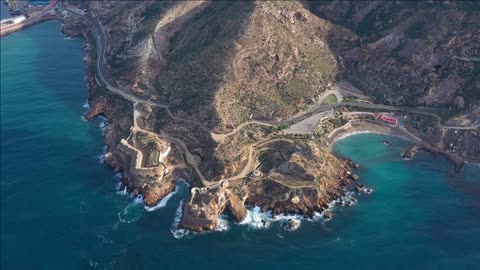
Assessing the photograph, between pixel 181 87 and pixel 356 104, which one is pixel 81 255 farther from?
pixel 356 104

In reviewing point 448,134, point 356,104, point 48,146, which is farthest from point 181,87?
point 448,134

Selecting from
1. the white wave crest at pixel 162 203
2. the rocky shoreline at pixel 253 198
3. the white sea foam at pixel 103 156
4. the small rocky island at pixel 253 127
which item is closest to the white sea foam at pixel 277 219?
the rocky shoreline at pixel 253 198

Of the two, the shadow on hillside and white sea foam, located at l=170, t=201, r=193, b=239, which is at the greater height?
the shadow on hillside

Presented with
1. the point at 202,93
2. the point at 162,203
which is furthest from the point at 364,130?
the point at 162,203

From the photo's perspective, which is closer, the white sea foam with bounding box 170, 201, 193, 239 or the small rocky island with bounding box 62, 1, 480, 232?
the white sea foam with bounding box 170, 201, 193, 239

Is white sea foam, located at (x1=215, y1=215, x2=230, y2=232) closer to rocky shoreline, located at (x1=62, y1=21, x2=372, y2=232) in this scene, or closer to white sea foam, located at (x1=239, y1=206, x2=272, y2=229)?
rocky shoreline, located at (x1=62, y1=21, x2=372, y2=232)

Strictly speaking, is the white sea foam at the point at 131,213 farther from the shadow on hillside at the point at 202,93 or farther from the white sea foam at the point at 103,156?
the white sea foam at the point at 103,156

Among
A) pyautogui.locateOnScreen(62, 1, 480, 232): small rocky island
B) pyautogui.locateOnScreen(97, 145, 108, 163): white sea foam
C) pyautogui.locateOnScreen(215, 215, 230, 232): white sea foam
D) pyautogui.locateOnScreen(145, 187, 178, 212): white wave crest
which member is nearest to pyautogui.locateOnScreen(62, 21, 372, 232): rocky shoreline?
pyautogui.locateOnScreen(62, 1, 480, 232): small rocky island

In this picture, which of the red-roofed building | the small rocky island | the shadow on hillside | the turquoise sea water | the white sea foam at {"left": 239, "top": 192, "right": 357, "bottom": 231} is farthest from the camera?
the red-roofed building
